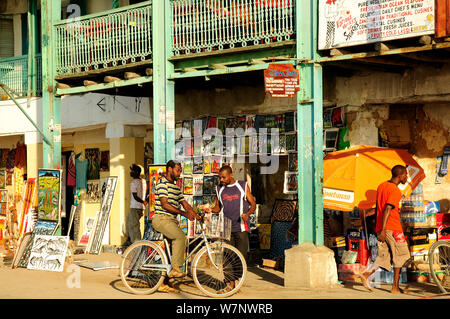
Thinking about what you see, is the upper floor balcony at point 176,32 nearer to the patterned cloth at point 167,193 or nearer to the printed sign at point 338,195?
the printed sign at point 338,195

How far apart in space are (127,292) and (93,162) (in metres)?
8.55

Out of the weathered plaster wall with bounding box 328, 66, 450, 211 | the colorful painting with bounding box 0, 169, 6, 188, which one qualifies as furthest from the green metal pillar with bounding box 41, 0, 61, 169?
the colorful painting with bounding box 0, 169, 6, 188

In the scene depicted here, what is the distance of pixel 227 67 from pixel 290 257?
11.6 ft

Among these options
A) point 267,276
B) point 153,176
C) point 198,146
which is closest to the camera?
point 267,276

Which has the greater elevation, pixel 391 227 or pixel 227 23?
pixel 227 23

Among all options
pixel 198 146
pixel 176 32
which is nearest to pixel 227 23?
pixel 176 32

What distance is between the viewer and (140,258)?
34.9 ft

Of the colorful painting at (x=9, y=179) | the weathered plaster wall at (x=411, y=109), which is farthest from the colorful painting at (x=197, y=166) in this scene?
the colorful painting at (x=9, y=179)

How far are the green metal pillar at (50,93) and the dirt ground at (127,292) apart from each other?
294 cm

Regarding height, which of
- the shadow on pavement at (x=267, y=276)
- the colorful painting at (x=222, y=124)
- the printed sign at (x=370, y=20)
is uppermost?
the printed sign at (x=370, y=20)

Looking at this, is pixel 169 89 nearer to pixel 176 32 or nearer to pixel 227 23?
pixel 176 32

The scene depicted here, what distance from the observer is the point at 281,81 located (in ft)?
36.8

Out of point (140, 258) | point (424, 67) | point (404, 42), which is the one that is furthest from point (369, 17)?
point (140, 258)

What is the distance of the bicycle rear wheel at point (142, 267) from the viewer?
1048cm
